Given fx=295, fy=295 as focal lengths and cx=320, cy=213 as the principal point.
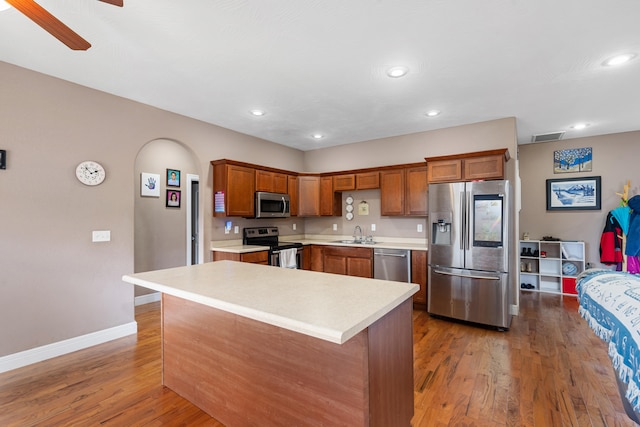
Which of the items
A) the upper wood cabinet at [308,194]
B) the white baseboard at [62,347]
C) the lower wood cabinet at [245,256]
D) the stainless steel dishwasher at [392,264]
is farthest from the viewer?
the upper wood cabinet at [308,194]

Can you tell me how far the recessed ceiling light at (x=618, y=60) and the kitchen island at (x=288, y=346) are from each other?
273 centimetres

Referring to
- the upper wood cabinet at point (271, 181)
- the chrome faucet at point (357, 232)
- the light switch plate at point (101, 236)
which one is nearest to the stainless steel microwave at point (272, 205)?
the upper wood cabinet at point (271, 181)

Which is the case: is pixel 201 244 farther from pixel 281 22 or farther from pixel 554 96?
pixel 554 96

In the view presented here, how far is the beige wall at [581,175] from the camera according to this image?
4.65m

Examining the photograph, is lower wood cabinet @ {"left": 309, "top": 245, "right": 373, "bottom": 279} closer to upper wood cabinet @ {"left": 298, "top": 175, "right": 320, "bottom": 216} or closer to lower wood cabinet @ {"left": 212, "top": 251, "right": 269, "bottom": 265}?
upper wood cabinet @ {"left": 298, "top": 175, "right": 320, "bottom": 216}

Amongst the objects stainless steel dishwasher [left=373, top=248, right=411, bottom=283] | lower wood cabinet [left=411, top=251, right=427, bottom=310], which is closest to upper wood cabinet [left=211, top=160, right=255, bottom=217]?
stainless steel dishwasher [left=373, top=248, right=411, bottom=283]

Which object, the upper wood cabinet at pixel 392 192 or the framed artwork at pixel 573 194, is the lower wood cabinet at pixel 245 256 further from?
the framed artwork at pixel 573 194

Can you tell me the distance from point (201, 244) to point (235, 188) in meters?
0.92

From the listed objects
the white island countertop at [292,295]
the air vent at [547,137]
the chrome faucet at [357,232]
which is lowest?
the white island countertop at [292,295]

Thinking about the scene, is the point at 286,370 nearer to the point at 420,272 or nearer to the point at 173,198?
the point at 420,272

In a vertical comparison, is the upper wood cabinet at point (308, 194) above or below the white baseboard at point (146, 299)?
above

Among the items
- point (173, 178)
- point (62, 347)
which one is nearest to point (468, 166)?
point (173, 178)

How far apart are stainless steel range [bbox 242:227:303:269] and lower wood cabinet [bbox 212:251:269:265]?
10 cm

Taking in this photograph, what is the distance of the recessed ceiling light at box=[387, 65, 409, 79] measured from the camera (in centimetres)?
264
